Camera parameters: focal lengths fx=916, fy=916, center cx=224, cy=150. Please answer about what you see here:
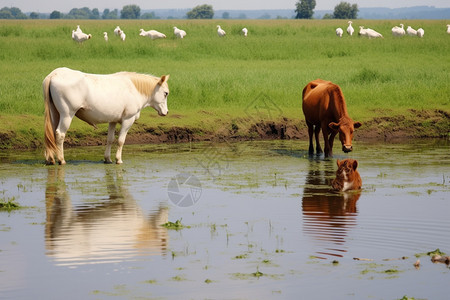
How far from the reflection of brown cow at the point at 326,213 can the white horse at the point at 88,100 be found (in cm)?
400

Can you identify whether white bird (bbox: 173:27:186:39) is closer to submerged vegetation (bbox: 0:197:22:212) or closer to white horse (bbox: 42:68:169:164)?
white horse (bbox: 42:68:169:164)

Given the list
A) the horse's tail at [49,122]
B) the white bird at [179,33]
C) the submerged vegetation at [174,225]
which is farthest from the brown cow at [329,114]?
the white bird at [179,33]

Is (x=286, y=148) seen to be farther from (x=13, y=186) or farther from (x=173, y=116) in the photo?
(x=13, y=186)

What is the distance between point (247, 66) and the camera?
1344 inches

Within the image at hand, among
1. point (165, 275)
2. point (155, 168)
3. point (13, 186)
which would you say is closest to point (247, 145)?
point (155, 168)

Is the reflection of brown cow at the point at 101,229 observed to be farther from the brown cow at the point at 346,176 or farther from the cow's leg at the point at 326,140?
the cow's leg at the point at 326,140

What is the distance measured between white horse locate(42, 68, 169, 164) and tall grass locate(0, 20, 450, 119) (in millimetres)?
4831

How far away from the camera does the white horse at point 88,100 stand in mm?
17312

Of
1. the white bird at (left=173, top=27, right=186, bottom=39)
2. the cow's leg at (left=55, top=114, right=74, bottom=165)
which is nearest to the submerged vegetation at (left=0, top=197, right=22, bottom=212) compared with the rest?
the cow's leg at (left=55, top=114, right=74, bottom=165)

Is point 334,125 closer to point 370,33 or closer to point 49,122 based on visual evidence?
point 49,122

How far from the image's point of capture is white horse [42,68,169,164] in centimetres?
1731

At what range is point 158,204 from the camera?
537 inches

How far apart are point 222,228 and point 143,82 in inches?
292

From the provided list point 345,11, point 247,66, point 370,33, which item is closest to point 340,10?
point 345,11
